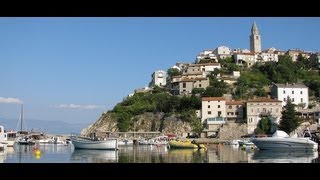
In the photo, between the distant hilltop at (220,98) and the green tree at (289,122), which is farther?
the distant hilltop at (220,98)

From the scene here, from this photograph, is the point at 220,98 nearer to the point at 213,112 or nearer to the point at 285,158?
the point at 213,112

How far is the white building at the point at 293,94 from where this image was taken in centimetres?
4244

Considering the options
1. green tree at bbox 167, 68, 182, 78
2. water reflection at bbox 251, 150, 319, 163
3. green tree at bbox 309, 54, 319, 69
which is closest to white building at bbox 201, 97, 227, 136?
green tree at bbox 167, 68, 182, 78

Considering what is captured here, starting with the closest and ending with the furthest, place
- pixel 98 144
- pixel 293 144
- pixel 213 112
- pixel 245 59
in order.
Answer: pixel 293 144, pixel 98 144, pixel 213 112, pixel 245 59

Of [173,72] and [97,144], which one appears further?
[173,72]

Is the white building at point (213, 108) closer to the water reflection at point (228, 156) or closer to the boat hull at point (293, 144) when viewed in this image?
the water reflection at point (228, 156)

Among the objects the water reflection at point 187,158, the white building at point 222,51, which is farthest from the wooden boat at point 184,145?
the white building at point 222,51

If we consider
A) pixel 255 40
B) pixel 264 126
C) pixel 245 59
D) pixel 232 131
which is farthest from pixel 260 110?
pixel 255 40

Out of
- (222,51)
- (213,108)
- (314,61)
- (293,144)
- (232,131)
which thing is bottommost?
(293,144)

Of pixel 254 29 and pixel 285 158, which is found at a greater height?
pixel 254 29

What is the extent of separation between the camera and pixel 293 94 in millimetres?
42688

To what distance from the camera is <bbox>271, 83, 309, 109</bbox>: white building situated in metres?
42.4

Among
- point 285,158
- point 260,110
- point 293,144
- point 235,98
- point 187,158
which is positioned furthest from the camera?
point 235,98
